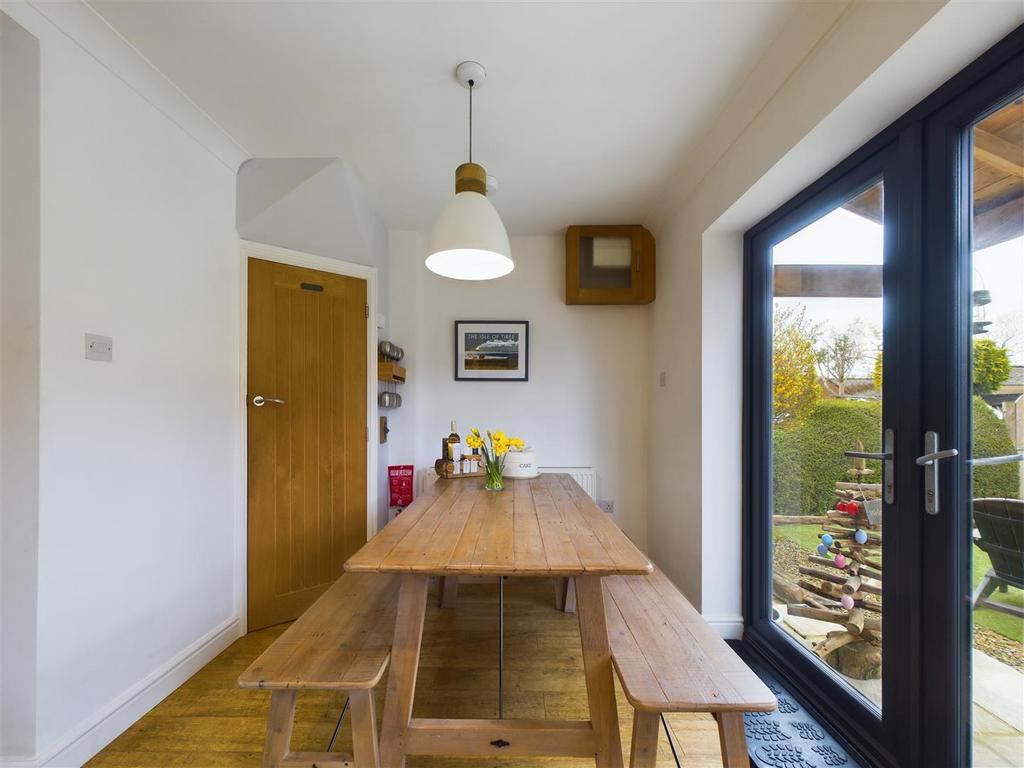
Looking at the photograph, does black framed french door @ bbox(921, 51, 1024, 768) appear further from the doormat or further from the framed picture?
the framed picture

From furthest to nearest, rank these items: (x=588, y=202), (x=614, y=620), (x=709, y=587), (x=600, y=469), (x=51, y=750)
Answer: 1. (x=600, y=469)
2. (x=588, y=202)
3. (x=709, y=587)
4. (x=614, y=620)
5. (x=51, y=750)

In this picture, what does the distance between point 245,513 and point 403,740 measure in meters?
1.48

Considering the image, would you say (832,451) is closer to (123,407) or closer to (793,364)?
(793,364)

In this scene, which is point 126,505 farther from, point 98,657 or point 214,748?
point 214,748

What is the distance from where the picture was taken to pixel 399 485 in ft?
9.29

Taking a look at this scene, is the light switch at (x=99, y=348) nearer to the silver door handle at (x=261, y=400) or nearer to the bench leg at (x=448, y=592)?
the silver door handle at (x=261, y=400)

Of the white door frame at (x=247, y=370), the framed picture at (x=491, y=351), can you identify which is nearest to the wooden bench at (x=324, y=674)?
the white door frame at (x=247, y=370)

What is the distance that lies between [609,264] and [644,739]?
254 centimetres

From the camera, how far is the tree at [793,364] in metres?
1.74

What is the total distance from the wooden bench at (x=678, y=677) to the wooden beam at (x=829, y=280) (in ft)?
4.19

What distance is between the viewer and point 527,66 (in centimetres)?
154

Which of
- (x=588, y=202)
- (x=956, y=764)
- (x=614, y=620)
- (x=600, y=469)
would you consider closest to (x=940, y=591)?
(x=956, y=764)

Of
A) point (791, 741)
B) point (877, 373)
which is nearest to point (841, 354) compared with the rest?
point (877, 373)

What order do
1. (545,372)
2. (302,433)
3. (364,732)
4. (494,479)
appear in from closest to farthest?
(364,732)
(494,479)
(302,433)
(545,372)
